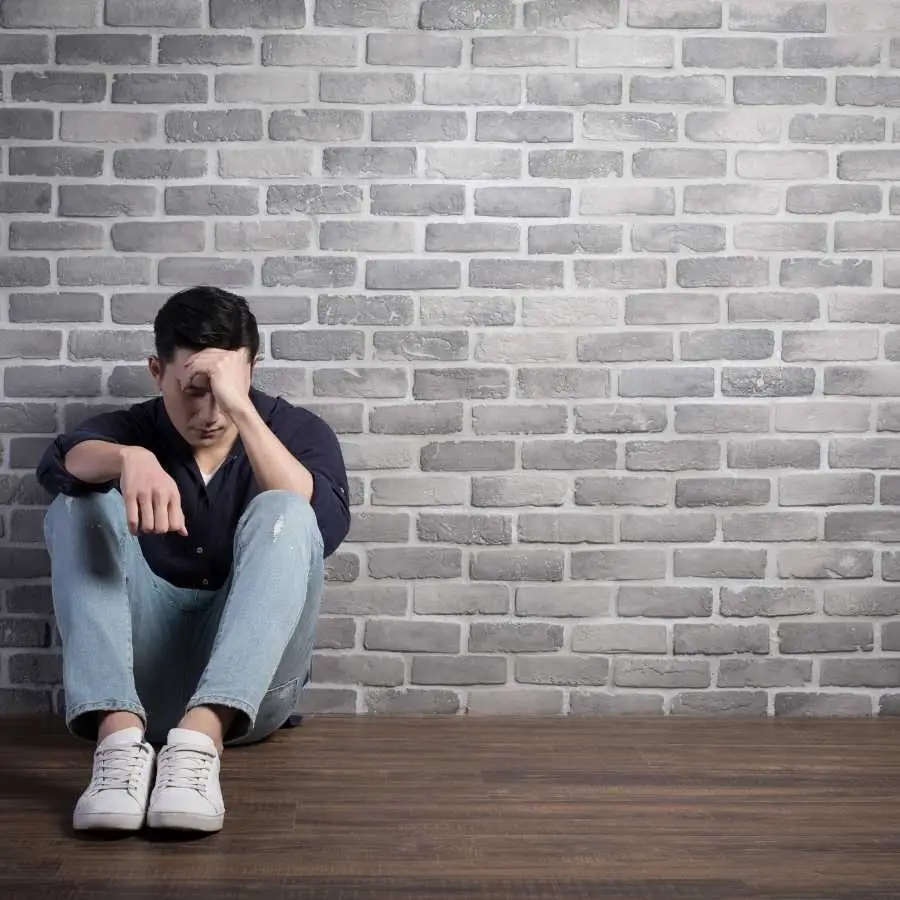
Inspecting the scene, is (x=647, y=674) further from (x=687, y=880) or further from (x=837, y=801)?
(x=687, y=880)

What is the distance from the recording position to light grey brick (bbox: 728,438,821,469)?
8.69 ft

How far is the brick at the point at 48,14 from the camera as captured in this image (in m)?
2.56

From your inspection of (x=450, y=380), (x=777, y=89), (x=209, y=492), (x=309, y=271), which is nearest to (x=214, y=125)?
(x=309, y=271)

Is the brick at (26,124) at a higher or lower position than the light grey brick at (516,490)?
higher

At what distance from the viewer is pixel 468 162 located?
2605 millimetres

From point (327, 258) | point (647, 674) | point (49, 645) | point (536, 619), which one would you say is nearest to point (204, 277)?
point (327, 258)

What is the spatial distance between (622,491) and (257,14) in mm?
1338

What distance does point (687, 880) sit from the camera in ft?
5.11

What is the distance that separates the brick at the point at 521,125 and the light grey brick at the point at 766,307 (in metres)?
0.54

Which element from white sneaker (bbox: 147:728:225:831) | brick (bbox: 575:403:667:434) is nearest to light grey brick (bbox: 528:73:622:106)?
brick (bbox: 575:403:667:434)

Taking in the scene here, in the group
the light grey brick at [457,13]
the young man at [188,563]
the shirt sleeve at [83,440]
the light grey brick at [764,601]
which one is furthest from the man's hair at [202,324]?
the light grey brick at [764,601]

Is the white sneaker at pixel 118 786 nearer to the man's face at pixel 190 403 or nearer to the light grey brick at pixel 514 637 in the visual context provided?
the man's face at pixel 190 403

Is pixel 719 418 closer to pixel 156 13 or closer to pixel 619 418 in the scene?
pixel 619 418

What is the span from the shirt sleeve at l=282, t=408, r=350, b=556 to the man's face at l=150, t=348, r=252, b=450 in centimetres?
15
